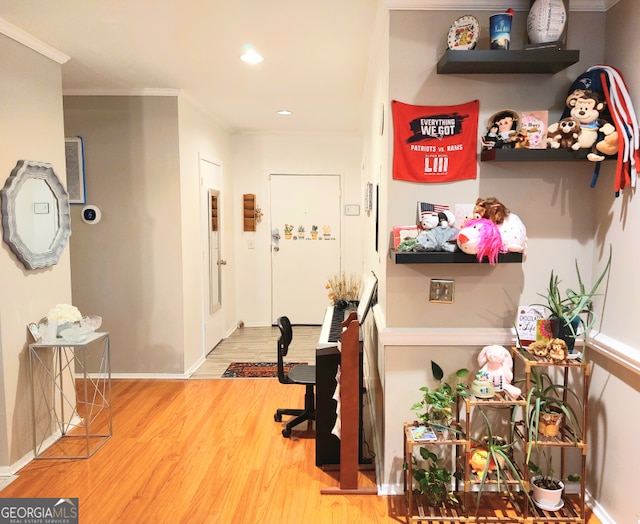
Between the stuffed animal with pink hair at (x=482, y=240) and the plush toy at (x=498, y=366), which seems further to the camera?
the plush toy at (x=498, y=366)

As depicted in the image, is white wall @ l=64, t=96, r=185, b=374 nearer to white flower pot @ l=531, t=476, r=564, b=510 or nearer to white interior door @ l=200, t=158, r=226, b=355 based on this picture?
white interior door @ l=200, t=158, r=226, b=355

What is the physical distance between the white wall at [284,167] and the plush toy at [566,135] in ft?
12.5

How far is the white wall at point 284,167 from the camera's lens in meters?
5.82

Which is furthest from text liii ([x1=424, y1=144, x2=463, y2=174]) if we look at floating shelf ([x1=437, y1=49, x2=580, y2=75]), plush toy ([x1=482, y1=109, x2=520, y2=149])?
floating shelf ([x1=437, y1=49, x2=580, y2=75])

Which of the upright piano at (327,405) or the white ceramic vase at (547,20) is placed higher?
the white ceramic vase at (547,20)

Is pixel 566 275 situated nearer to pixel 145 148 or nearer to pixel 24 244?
pixel 24 244

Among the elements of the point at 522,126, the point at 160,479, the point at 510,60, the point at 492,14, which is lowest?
the point at 160,479

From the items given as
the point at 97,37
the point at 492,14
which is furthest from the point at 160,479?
the point at 492,14

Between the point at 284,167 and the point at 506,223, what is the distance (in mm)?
4117

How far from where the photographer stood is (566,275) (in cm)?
223

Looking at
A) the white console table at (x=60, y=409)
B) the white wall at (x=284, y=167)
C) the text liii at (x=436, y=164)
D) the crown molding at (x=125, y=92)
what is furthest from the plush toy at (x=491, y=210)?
the white wall at (x=284, y=167)

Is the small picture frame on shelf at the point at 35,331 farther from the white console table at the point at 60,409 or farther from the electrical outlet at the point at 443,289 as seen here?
the electrical outlet at the point at 443,289

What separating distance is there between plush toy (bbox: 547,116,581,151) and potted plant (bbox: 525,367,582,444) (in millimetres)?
1006

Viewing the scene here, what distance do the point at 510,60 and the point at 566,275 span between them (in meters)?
1.01
